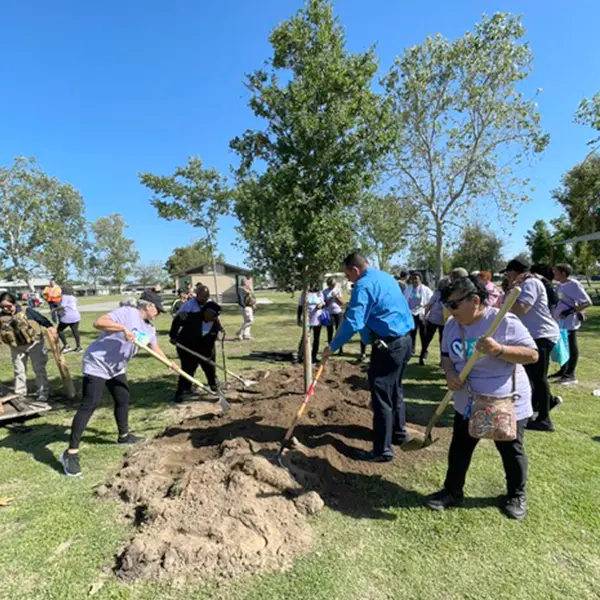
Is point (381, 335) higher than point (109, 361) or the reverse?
higher

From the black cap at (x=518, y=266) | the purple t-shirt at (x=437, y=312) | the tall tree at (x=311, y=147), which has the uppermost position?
the tall tree at (x=311, y=147)

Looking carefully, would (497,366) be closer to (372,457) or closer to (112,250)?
(372,457)

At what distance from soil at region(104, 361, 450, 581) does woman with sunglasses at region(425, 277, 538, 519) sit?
0.72 meters

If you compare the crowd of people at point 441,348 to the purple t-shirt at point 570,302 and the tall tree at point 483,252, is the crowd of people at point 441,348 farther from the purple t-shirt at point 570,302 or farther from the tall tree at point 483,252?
the tall tree at point 483,252

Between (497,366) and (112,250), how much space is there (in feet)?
272

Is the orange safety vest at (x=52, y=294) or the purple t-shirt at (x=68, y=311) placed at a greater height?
the orange safety vest at (x=52, y=294)

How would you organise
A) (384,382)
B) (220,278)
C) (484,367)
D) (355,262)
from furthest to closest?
(220,278) → (355,262) → (384,382) → (484,367)

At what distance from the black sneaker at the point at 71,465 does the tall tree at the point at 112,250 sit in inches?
3114

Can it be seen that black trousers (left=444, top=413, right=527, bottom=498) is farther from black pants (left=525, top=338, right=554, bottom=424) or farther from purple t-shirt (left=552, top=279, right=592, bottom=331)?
purple t-shirt (left=552, top=279, right=592, bottom=331)

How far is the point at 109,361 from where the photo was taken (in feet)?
14.1

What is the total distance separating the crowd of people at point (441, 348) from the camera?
2793 mm

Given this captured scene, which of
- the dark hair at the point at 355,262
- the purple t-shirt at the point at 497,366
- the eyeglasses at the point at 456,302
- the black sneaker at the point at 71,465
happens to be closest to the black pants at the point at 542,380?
the purple t-shirt at the point at 497,366

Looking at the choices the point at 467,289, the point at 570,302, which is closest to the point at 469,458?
the point at 467,289

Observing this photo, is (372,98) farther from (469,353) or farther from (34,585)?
(34,585)
